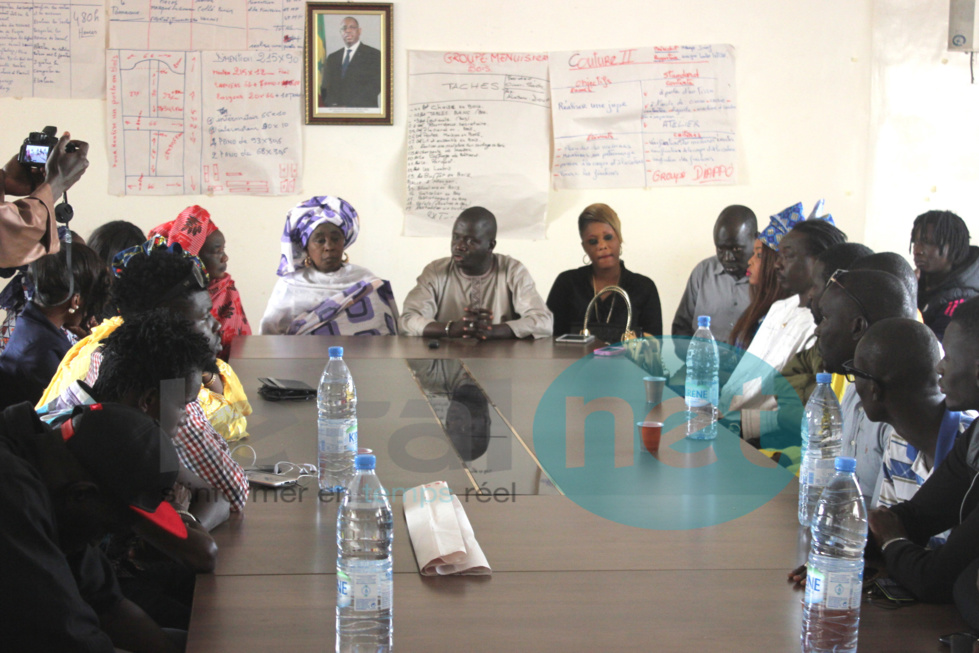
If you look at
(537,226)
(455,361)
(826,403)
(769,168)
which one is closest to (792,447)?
(826,403)

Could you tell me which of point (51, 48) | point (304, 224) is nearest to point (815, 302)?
point (304, 224)

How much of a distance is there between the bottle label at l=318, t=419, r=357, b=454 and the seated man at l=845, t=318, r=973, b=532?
3.40 ft

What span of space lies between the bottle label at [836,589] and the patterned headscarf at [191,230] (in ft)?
10.1

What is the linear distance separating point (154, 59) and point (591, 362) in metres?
3.27

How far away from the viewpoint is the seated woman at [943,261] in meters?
4.26

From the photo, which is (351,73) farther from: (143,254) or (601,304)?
(143,254)

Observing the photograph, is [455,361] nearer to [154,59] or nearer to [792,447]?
[792,447]

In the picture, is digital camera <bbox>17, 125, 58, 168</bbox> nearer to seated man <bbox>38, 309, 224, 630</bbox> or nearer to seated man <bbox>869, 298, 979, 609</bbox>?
seated man <bbox>38, 309, 224, 630</bbox>

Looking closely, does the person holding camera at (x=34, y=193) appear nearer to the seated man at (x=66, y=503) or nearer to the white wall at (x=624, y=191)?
the seated man at (x=66, y=503)

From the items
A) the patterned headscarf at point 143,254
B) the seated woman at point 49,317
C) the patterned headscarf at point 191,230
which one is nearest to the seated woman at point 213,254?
the patterned headscarf at point 191,230

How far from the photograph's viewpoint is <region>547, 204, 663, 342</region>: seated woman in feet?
14.4

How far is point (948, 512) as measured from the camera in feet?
4.86

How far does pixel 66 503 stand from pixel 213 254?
264cm

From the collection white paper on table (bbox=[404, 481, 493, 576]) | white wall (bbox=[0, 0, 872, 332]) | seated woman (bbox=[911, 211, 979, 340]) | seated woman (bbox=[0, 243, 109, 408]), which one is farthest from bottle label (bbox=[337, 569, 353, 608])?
white wall (bbox=[0, 0, 872, 332])
